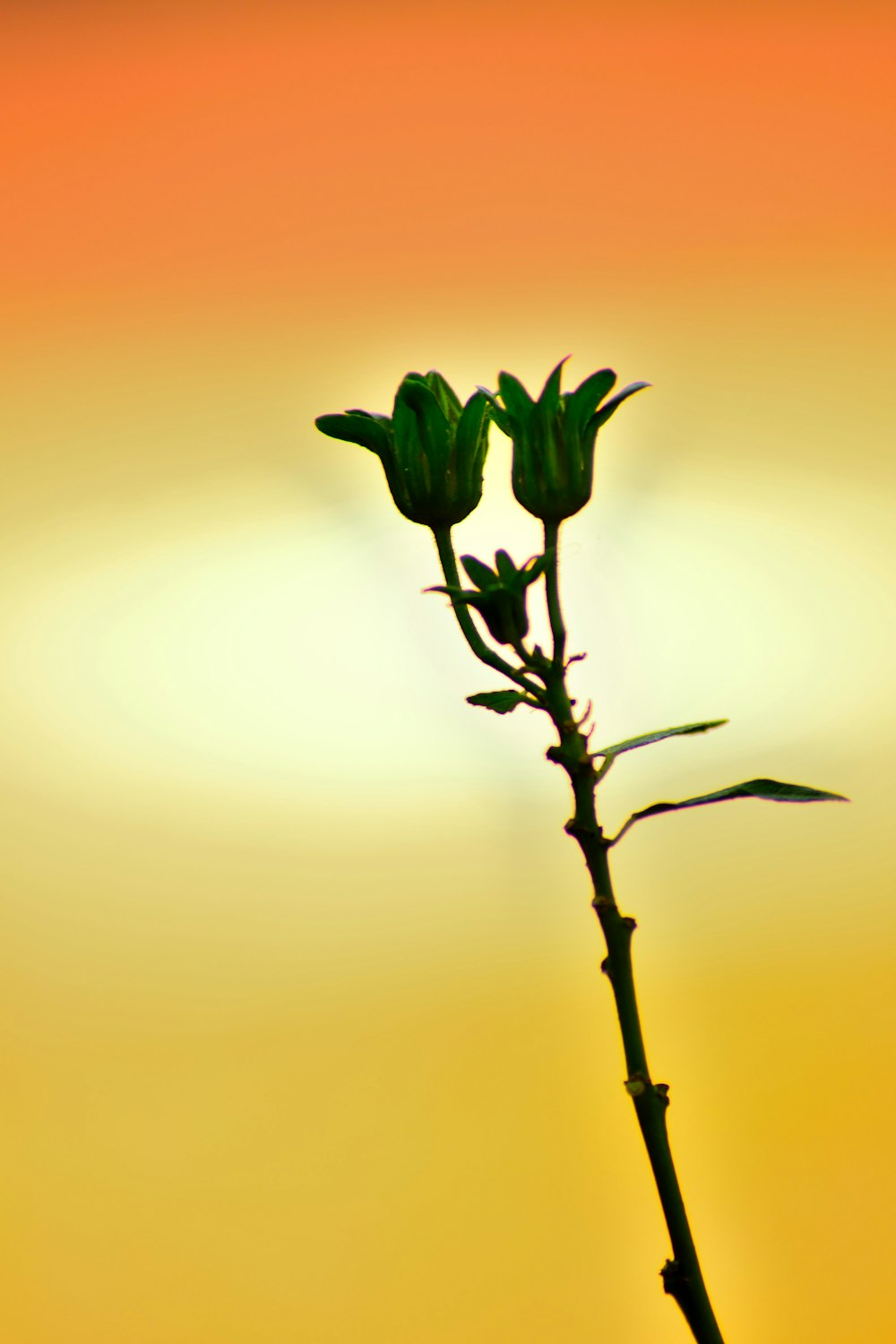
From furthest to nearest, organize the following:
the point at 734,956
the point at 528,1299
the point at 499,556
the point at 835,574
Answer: the point at 835,574
the point at 734,956
the point at 528,1299
the point at 499,556

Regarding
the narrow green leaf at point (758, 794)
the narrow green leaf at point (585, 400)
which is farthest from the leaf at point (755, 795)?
the narrow green leaf at point (585, 400)

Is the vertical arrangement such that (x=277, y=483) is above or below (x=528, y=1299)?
above

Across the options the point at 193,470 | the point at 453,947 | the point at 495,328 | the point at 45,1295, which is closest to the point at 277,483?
the point at 193,470

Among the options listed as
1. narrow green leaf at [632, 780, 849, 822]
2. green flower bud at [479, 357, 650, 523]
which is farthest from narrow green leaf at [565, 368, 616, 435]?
narrow green leaf at [632, 780, 849, 822]

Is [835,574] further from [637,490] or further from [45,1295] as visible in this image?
[45,1295]

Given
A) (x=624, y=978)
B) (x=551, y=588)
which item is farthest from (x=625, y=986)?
(x=551, y=588)

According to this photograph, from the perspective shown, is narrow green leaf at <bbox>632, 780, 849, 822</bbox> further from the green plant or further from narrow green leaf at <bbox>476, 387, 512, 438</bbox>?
narrow green leaf at <bbox>476, 387, 512, 438</bbox>
